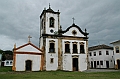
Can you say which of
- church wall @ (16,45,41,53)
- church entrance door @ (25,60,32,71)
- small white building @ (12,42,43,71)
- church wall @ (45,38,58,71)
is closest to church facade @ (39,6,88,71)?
church wall @ (45,38,58,71)

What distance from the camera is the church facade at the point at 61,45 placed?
2553 cm

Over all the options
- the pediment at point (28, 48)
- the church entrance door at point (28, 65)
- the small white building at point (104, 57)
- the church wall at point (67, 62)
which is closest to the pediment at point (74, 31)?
the church wall at point (67, 62)

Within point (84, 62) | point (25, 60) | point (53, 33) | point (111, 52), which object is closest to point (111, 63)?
point (111, 52)

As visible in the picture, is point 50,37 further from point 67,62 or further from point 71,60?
point 71,60

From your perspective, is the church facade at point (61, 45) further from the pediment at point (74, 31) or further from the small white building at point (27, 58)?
the small white building at point (27, 58)

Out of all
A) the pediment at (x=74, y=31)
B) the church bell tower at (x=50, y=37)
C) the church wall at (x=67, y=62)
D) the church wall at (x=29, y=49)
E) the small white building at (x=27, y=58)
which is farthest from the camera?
the pediment at (x=74, y=31)

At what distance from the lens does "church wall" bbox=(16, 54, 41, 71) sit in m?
23.2

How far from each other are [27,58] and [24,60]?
545 millimetres

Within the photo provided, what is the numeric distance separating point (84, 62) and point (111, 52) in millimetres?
13649

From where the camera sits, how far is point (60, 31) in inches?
1053

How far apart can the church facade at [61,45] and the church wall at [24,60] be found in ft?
3.67

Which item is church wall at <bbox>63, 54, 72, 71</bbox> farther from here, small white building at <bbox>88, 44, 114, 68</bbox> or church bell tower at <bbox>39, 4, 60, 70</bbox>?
small white building at <bbox>88, 44, 114, 68</bbox>

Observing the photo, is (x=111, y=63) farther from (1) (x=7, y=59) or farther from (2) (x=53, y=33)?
(1) (x=7, y=59)

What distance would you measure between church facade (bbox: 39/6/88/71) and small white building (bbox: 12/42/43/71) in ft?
3.66
